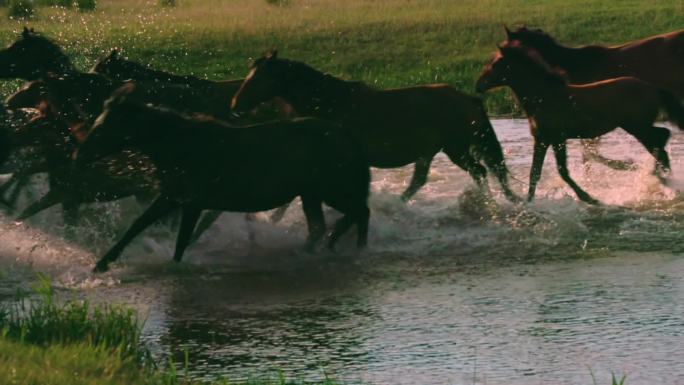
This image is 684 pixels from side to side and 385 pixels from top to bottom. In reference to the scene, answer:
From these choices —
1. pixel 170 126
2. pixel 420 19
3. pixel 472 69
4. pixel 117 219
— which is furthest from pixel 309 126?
pixel 420 19

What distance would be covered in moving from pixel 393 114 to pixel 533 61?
156cm

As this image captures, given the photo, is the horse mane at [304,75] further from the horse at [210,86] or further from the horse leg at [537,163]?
the horse leg at [537,163]

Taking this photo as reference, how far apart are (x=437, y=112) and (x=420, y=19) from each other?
17339mm

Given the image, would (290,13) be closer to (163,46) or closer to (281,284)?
(163,46)

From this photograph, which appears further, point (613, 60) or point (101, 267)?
point (613, 60)

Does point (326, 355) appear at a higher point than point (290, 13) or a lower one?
higher

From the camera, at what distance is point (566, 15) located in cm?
3119

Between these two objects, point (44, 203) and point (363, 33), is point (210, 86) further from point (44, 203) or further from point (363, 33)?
point (363, 33)

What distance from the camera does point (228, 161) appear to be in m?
12.1

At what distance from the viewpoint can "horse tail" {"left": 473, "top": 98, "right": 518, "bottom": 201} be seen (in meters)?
14.7

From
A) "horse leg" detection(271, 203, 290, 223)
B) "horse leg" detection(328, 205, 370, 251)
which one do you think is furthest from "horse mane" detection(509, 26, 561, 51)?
"horse leg" detection(328, 205, 370, 251)

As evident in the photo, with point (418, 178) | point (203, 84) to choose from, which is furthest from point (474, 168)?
point (203, 84)

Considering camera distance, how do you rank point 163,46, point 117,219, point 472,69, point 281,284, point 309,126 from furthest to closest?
point 163,46
point 472,69
point 117,219
point 309,126
point 281,284

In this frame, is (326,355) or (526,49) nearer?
(326,355)
